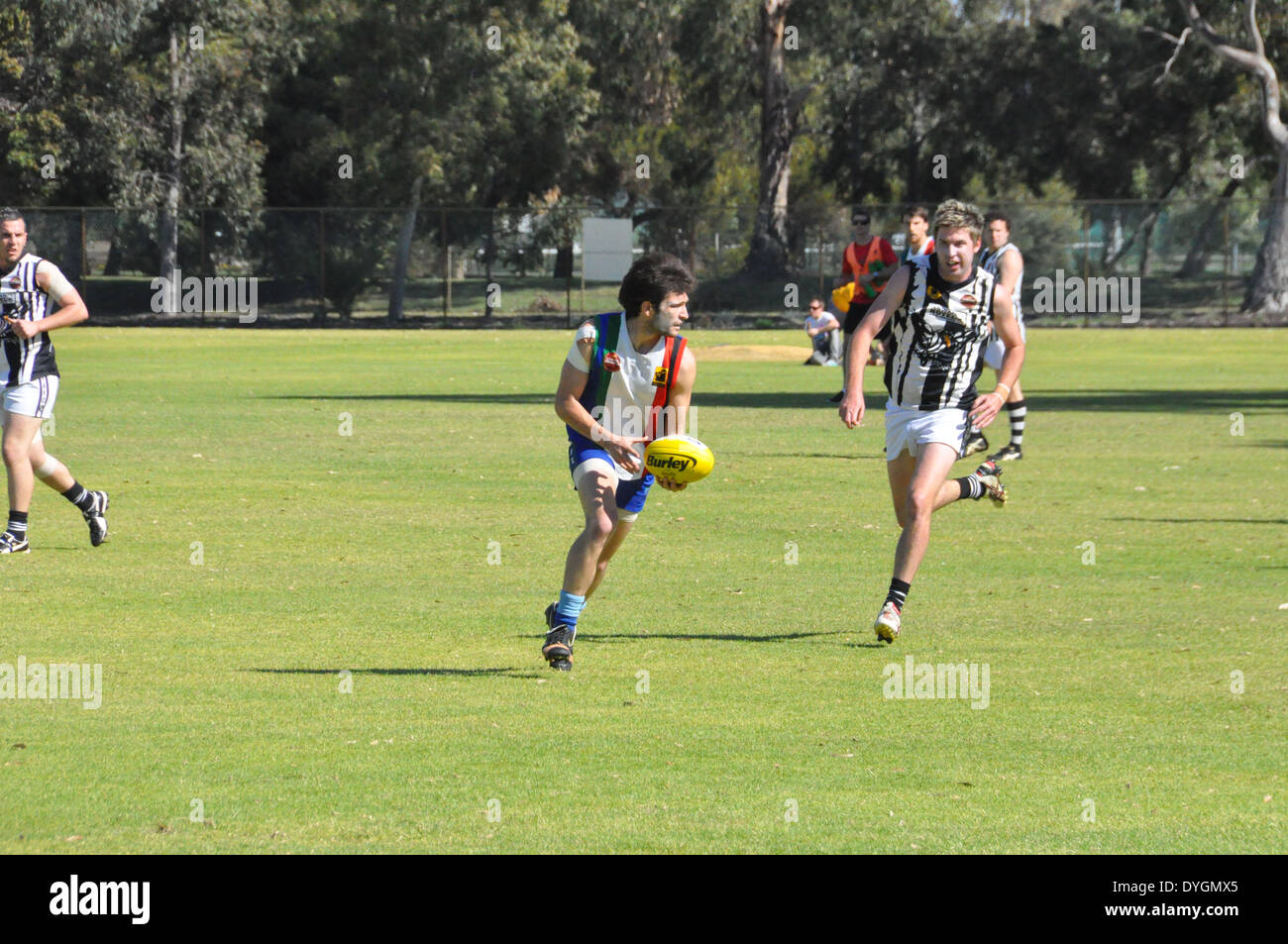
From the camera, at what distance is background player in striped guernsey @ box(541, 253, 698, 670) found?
8.32m

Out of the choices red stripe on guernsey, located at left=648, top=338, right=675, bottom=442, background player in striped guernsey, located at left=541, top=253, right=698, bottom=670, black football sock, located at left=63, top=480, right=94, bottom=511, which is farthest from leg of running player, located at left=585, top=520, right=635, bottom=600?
black football sock, located at left=63, top=480, right=94, bottom=511

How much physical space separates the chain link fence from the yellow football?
138 feet

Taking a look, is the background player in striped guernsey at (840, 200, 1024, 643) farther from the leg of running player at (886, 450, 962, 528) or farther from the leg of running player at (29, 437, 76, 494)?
the leg of running player at (29, 437, 76, 494)

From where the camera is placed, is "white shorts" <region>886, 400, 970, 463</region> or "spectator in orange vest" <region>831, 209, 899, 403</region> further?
"spectator in orange vest" <region>831, 209, 899, 403</region>

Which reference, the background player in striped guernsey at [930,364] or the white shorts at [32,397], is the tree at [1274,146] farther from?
the white shorts at [32,397]

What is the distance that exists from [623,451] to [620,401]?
27 centimetres

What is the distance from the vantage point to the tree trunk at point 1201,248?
5200 centimetres

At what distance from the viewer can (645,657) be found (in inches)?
355

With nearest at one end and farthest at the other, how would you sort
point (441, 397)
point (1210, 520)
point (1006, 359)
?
point (1006, 359), point (1210, 520), point (441, 397)

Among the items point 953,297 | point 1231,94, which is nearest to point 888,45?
point 1231,94

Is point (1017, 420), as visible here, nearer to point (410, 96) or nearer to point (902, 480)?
point (902, 480)

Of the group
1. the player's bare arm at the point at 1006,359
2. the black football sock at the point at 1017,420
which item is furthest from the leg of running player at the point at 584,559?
the black football sock at the point at 1017,420

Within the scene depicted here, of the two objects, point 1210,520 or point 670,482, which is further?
point 1210,520

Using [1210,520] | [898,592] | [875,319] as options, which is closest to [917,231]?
[1210,520]
